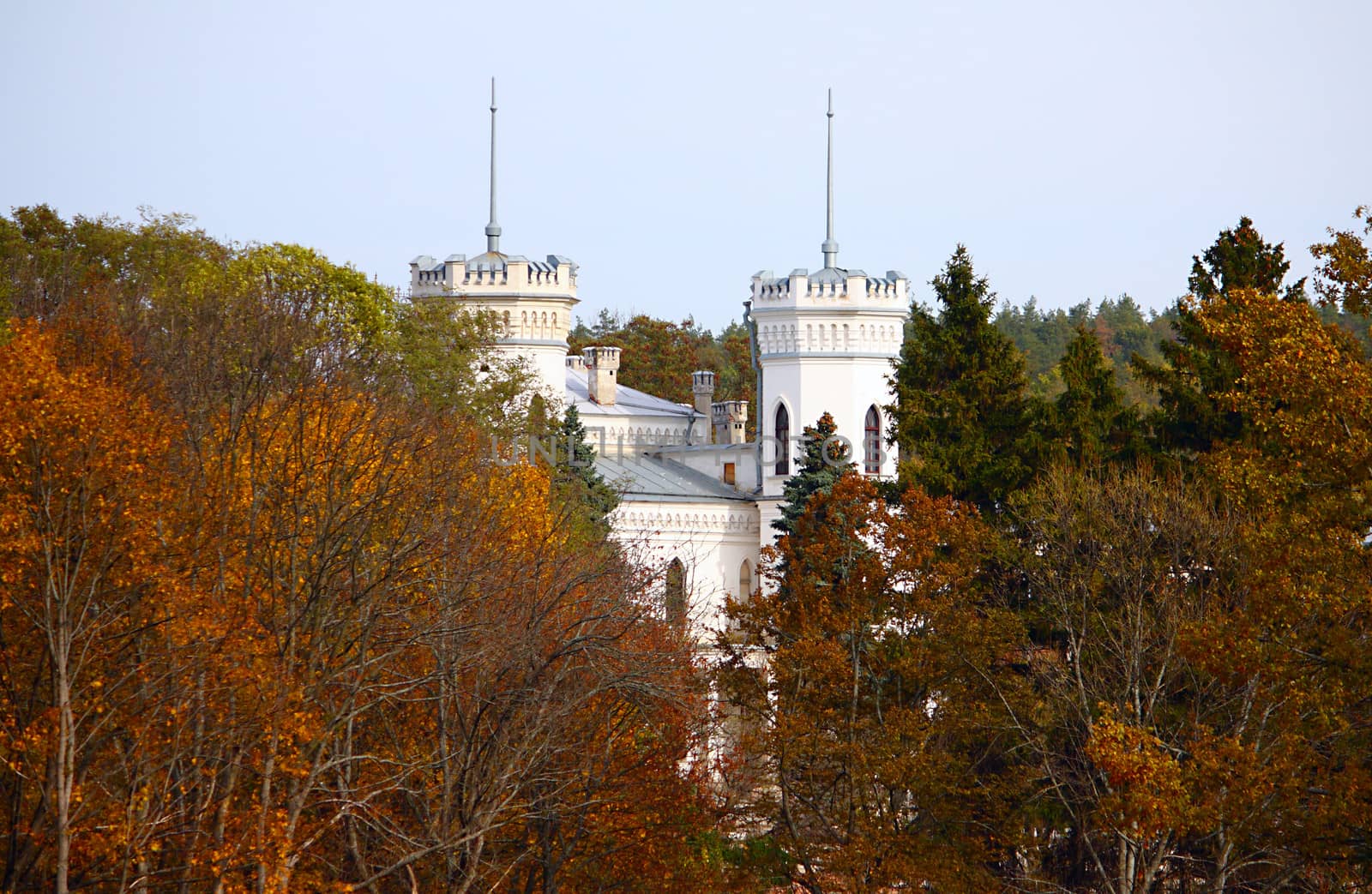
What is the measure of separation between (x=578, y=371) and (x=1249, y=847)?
143ft

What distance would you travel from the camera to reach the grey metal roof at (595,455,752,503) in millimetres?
53531

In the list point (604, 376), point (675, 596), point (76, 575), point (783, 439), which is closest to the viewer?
point (76, 575)

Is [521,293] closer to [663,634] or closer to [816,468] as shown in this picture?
[816,468]

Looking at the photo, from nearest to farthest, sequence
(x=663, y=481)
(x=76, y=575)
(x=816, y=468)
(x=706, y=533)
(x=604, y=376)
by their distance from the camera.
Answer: (x=76, y=575) < (x=816, y=468) < (x=706, y=533) < (x=663, y=481) < (x=604, y=376)

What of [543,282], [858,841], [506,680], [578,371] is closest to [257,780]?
[506,680]

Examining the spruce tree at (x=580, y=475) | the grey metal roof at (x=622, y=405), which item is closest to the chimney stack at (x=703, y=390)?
the grey metal roof at (x=622, y=405)

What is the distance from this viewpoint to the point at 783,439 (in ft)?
177

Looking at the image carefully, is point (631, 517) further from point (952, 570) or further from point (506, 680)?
point (506, 680)

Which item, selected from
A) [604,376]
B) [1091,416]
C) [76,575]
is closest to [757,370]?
[604,376]

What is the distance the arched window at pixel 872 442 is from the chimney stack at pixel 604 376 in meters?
9.86

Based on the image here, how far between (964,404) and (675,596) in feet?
29.7

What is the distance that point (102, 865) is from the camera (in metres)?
22.8

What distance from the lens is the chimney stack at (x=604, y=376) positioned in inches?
2399

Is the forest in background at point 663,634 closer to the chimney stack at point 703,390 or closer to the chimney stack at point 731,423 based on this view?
the chimney stack at point 731,423
